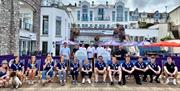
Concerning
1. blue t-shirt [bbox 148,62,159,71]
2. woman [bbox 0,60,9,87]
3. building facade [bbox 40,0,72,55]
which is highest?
building facade [bbox 40,0,72,55]

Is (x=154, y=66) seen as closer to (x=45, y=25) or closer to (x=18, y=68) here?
(x=18, y=68)

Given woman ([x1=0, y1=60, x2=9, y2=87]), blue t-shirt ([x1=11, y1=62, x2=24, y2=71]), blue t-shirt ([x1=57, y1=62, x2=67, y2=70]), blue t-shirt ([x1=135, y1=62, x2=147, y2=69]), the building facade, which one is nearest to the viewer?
woman ([x1=0, y1=60, x2=9, y2=87])

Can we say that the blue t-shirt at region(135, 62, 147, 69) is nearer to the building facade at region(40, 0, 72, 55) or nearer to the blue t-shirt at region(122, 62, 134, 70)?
the blue t-shirt at region(122, 62, 134, 70)

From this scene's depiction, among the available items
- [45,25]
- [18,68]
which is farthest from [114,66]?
[45,25]

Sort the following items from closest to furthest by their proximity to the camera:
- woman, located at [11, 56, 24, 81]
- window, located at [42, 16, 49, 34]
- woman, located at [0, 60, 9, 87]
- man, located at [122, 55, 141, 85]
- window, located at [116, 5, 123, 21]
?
woman, located at [0, 60, 9, 87] → woman, located at [11, 56, 24, 81] → man, located at [122, 55, 141, 85] → window, located at [42, 16, 49, 34] → window, located at [116, 5, 123, 21]

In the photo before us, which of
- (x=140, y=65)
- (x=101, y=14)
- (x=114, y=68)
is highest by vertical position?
(x=101, y=14)

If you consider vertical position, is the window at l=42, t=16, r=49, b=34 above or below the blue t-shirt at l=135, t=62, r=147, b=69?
above

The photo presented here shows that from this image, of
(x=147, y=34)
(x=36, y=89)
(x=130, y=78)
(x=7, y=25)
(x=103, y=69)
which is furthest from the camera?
(x=147, y=34)

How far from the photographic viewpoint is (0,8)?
24859 mm

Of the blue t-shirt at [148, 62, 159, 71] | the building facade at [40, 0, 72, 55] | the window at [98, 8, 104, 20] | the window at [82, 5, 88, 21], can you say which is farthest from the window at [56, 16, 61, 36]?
the blue t-shirt at [148, 62, 159, 71]

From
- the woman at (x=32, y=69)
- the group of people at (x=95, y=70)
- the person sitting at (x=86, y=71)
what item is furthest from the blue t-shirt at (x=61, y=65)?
the woman at (x=32, y=69)

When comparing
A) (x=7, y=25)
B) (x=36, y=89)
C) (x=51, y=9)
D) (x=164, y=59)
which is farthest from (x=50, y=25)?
(x=36, y=89)

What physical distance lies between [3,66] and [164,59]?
7.98 m

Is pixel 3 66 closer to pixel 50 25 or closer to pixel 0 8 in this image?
pixel 0 8
